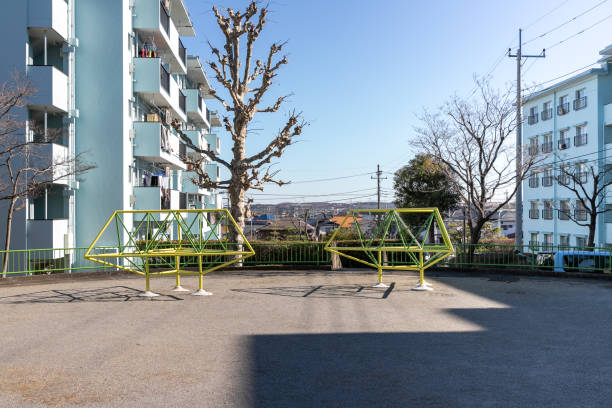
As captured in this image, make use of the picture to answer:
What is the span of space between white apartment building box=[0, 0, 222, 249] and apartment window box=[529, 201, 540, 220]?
1120 inches

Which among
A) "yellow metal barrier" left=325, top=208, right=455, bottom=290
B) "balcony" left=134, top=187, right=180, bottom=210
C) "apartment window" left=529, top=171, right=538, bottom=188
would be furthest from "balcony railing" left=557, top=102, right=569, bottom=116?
"balcony" left=134, top=187, right=180, bottom=210

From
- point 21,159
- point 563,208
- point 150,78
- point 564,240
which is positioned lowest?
point 564,240

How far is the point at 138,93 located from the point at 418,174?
21066mm

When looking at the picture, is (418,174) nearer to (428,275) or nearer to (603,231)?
(603,231)

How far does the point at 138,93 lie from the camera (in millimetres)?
19453

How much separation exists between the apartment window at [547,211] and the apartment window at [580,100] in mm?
7039

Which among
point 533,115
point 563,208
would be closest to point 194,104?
point 563,208

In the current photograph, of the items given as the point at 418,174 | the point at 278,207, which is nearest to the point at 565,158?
the point at 418,174

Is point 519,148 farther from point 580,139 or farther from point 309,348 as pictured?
point 309,348

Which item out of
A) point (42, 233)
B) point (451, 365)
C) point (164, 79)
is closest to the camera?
point (451, 365)

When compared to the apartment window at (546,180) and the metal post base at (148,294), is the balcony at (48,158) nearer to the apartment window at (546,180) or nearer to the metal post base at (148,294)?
the metal post base at (148,294)

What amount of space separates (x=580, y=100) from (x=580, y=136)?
2.31m

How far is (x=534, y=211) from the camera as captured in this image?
37656 millimetres

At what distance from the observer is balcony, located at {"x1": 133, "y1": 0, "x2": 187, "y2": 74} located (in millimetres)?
18906
